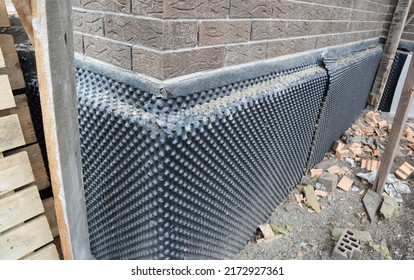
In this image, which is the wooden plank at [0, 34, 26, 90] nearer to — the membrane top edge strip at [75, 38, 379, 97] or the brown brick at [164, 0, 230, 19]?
the membrane top edge strip at [75, 38, 379, 97]

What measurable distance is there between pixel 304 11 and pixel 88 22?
58.7 inches

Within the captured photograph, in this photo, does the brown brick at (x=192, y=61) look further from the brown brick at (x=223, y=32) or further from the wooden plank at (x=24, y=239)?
the wooden plank at (x=24, y=239)

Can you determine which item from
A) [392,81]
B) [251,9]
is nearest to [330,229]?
[251,9]

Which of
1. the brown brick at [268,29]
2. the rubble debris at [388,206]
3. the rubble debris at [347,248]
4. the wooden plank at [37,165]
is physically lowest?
the rubble debris at [388,206]

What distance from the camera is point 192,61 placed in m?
1.37

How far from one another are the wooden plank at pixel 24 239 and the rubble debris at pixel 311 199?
2081 mm

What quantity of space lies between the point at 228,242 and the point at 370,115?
4.01 metres

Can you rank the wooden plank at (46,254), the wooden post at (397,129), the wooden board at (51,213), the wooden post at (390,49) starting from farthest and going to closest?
the wooden post at (390,49) < the wooden post at (397,129) < the wooden board at (51,213) < the wooden plank at (46,254)

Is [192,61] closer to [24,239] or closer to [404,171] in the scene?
[24,239]

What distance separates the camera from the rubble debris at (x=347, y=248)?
7.18ft

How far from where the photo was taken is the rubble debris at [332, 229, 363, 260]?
2188 mm

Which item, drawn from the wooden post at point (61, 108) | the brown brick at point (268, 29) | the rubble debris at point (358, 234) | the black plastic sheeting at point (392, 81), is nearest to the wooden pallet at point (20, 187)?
the wooden post at point (61, 108)

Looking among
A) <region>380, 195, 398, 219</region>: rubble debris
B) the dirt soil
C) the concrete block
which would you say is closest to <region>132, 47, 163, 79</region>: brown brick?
the dirt soil
